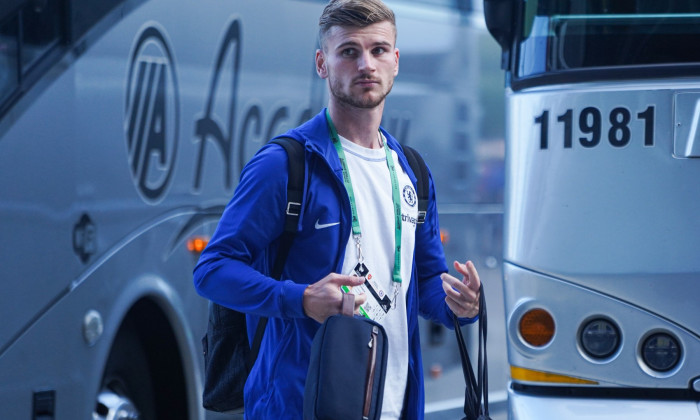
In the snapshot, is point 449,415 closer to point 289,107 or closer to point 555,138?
point 289,107

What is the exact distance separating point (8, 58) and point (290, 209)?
1.73m

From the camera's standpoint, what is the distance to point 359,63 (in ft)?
9.26

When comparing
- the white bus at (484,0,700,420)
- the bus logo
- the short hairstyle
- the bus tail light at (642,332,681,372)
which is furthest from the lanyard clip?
the bus logo

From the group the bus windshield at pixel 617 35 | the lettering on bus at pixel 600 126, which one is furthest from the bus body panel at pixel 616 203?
the bus windshield at pixel 617 35

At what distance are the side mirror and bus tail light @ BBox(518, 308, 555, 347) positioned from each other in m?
1.00

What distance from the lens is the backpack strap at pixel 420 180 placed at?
3.11 meters

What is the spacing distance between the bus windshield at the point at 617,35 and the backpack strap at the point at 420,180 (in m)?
1.12

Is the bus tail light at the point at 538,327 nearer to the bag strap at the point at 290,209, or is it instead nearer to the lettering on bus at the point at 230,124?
the bag strap at the point at 290,209

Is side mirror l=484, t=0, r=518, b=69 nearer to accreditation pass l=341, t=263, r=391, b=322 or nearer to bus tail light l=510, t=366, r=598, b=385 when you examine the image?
bus tail light l=510, t=366, r=598, b=385

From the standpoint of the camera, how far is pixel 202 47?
5.22 m

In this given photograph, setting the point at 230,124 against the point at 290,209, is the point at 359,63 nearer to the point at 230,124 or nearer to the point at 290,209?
the point at 290,209

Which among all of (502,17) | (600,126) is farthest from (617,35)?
(502,17)

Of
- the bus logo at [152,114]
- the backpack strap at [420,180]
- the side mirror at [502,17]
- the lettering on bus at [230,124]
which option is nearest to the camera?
the backpack strap at [420,180]

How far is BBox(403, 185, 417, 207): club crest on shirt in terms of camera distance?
9.77 feet
